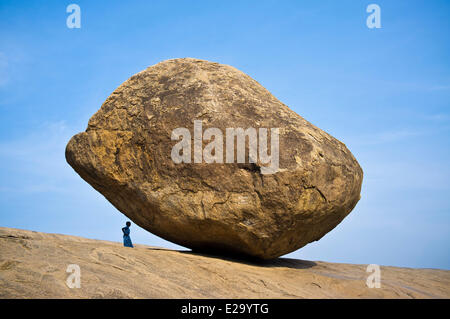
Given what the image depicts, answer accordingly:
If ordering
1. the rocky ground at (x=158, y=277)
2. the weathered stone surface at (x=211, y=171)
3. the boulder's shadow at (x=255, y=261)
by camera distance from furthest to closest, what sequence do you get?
1. the boulder's shadow at (x=255, y=261)
2. the weathered stone surface at (x=211, y=171)
3. the rocky ground at (x=158, y=277)

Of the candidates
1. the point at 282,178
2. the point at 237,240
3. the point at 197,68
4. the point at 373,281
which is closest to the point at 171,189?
the point at 237,240

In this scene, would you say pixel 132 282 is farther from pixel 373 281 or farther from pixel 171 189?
pixel 373 281

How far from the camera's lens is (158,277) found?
5945 mm

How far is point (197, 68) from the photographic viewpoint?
26.5 ft

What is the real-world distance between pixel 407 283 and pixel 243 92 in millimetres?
4564

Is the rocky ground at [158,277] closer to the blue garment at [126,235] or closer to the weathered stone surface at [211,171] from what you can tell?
the weathered stone surface at [211,171]
